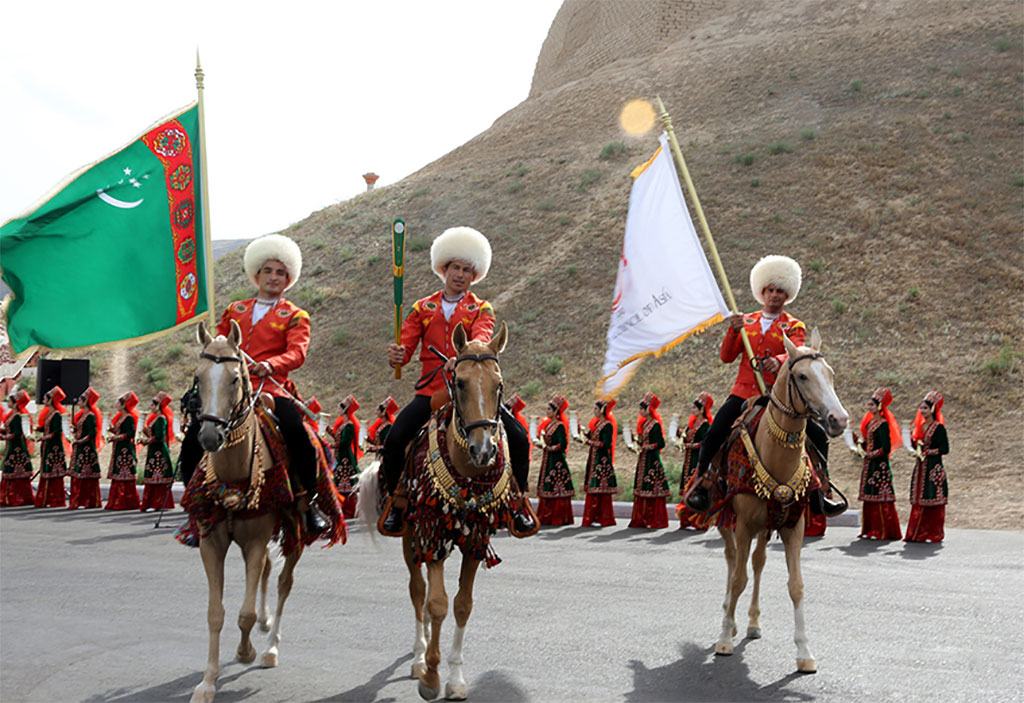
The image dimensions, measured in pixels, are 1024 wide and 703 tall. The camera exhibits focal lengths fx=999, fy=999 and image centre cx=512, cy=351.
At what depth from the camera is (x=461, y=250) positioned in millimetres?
7301

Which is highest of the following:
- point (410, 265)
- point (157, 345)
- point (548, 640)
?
point (410, 265)

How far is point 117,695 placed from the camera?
6352 millimetres

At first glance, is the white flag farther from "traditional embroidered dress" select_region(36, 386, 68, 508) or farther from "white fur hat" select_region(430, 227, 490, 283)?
"traditional embroidered dress" select_region(36, 386, 68, 508)

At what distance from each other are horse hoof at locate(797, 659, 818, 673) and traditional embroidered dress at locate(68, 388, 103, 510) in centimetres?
1488

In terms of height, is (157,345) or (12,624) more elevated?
(157,345)

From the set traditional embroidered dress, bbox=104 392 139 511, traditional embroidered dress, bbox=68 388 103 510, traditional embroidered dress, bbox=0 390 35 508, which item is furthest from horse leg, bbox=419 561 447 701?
traditional embroidered dress, bbox=0 390 35 508

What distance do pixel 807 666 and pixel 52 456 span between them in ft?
52.3

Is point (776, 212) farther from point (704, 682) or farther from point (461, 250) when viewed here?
point (704, 682)

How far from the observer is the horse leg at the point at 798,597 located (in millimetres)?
6900

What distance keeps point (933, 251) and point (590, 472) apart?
27.1 meters

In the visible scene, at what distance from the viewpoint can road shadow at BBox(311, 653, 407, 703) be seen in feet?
20.5

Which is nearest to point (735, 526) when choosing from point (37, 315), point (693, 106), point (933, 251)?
point (37, 315)

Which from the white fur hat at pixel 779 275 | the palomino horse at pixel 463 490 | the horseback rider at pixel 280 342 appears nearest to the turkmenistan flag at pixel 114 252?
the horseback rider at pixel 280 342

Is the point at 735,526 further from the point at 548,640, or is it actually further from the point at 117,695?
the point at 117,695
